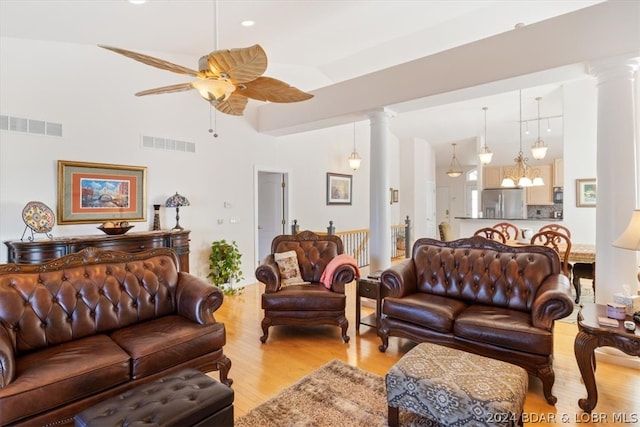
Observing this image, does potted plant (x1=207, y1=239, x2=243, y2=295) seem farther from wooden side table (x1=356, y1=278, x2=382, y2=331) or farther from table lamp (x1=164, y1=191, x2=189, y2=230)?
wooden side table (x1=356, y1=278, x2=382, y2=331)

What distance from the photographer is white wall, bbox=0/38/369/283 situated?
3.77 metres

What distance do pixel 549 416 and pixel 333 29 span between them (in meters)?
4.87

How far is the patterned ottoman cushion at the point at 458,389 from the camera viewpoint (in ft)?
5.75

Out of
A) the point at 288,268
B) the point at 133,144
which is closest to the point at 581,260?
the point at 288,268

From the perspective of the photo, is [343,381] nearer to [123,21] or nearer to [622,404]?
[622,404]

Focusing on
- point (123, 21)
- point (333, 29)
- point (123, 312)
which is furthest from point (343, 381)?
point (333, 29)

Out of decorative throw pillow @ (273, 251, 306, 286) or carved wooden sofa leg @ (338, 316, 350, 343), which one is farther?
decorative throw pillow @ (273, 251, 306, 286)

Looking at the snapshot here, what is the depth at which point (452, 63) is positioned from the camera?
12.5 feet

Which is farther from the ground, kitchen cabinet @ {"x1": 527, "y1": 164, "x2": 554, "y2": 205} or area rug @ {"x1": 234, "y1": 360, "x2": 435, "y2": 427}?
kitchen cabinet @ {"x1": 527, "y1": 164, "x2": 554, "y2": 205}

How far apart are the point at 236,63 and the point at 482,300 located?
3012 millimetres

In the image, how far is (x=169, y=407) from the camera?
1.64 m

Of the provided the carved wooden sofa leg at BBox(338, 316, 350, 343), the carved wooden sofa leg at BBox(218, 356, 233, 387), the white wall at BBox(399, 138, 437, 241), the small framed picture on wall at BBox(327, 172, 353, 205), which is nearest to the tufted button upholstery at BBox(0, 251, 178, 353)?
the carved wooden sofa leg at BBox(218, 356, 233, 387)

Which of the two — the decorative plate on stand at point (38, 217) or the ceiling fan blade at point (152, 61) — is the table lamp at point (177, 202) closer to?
the decorative plate on stand at point (38, 217)

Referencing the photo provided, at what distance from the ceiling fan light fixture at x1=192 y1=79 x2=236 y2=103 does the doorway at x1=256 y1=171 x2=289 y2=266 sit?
13.1 ft
